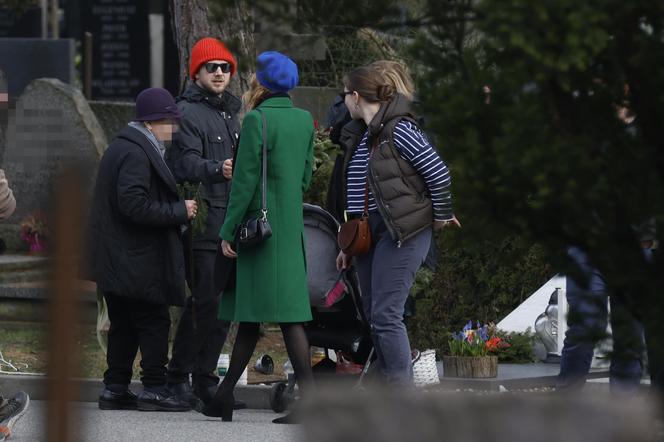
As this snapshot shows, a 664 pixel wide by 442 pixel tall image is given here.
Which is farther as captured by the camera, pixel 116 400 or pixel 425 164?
pixel 116 400

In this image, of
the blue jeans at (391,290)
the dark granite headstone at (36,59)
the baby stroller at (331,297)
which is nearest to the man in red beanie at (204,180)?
the baby stroller at (331,297)

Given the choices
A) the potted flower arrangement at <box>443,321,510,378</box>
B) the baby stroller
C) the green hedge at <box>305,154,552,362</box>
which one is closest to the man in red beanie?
the baby stroller

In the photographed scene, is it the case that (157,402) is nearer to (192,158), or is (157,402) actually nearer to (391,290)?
(192,158)

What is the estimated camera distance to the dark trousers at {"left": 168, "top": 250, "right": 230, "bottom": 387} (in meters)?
8.84

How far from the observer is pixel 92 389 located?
972 centimetres

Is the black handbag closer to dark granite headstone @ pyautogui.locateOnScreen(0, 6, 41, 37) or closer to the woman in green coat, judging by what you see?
the woman in green coat

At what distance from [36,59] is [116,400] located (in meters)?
9.51

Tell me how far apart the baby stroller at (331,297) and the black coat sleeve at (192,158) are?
1.95 feet

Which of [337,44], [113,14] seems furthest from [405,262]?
[113,14]

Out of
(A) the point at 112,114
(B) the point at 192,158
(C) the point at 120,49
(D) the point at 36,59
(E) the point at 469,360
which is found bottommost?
(E) the point at 469,360

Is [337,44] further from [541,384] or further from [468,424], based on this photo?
[468,424]

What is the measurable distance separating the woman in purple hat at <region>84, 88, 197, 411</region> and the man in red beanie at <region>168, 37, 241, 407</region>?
14cm

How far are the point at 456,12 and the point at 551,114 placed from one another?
415 mm

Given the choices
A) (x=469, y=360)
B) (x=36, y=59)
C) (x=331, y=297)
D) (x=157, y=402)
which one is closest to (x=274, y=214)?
(x=331, y=297)
